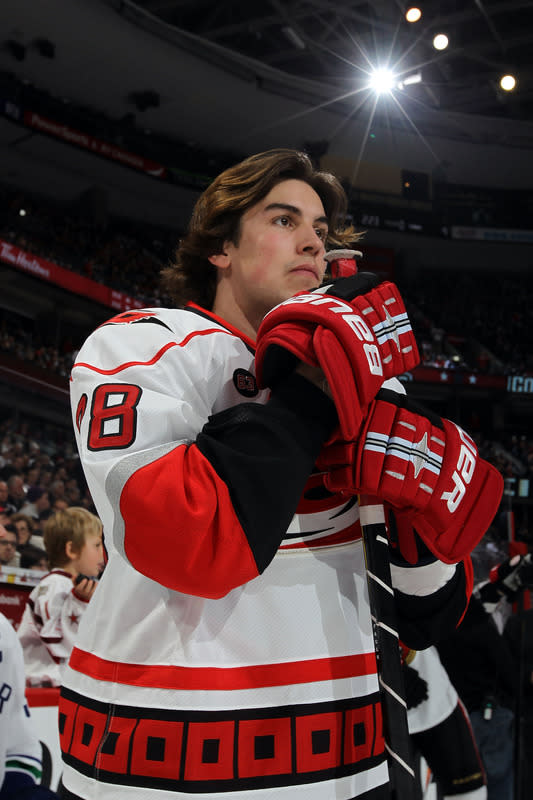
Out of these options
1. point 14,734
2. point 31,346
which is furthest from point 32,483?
point 14,734

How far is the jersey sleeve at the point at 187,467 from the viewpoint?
3.09 feet

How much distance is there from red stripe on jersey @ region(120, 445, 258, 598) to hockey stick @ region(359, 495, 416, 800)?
238 millimetres

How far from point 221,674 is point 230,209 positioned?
933mm

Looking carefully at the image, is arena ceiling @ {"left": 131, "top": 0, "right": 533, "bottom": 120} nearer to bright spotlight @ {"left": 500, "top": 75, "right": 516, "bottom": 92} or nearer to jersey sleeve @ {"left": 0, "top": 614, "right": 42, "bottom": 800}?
bright spotlight @ {"left": 500, "top": 75, "right": 516, "bottom": 92}

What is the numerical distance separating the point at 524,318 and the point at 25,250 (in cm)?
1314

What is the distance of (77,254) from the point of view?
15641 millimetres

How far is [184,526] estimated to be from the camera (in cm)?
93

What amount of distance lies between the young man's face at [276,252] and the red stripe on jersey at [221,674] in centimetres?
68

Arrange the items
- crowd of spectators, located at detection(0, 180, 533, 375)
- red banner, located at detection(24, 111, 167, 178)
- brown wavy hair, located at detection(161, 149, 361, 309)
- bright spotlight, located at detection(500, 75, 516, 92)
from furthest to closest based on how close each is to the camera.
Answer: bright spotlight, located at detection(500, 75, 516, 92) → crowd of spectators, located at detection(0, 180, 533, 375) → red banner, located at detection(24, 111, 167, 178) → brown wavy hair, located at detection(161, 149, 361, 309)

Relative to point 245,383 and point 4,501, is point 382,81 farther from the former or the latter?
point 245,383

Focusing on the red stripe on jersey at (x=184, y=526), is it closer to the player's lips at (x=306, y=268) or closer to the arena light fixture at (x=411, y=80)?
the player's lips at (x=306, y=268)

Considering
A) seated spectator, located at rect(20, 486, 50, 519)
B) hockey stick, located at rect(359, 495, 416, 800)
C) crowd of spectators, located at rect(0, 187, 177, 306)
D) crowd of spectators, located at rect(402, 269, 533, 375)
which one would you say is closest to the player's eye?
hockey stick, located at rect(359, 495, 416, 800)

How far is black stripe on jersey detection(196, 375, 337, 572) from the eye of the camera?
966 mm

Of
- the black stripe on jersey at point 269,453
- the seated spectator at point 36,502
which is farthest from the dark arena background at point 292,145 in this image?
the black stripe on jersey at point 269,453
